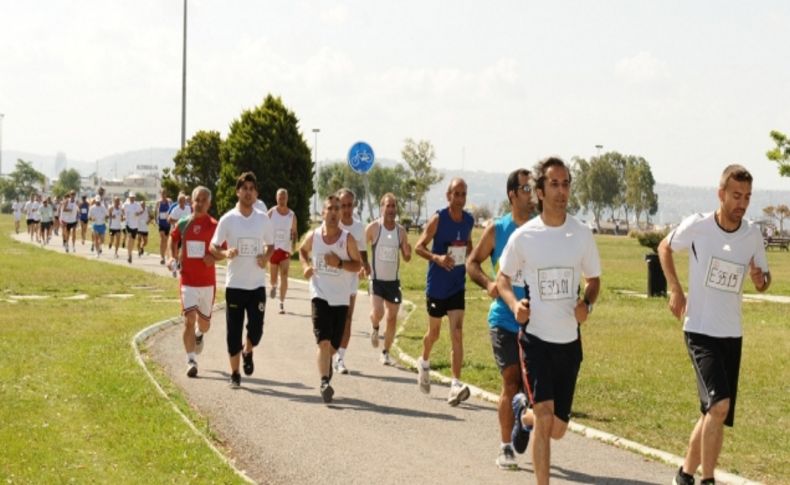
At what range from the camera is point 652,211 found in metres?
181

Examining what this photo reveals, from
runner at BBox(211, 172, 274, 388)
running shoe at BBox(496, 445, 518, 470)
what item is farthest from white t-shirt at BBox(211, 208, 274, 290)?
running shoe at BBox(496, 445, 518, 470)

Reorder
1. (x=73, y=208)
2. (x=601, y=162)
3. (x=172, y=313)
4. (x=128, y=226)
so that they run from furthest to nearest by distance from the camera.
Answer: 1. (x=601, y=162)
2. (x=73, y=208)
3. (x=128, y=226)
4. (x=172, y=313)

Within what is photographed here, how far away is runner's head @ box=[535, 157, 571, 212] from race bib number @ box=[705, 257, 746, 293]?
1188 millimetres

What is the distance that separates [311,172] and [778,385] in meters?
26.0

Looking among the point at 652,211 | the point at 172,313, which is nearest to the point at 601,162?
the point at 652,211

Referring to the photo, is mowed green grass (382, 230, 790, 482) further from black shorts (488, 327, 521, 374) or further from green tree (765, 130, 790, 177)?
green tree (765, 130, 790, 177)

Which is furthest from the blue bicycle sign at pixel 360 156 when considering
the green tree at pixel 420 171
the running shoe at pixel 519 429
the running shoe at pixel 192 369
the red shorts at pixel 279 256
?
the green tree at pixel 420 171

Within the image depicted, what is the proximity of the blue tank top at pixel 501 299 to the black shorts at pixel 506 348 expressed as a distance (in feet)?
0.14

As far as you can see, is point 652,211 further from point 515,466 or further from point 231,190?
point 515,466

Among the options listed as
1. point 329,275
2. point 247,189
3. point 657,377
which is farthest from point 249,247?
point 657,377

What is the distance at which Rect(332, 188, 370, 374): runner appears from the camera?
12.6 metres

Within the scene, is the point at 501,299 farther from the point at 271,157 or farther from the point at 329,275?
the point at 271,157

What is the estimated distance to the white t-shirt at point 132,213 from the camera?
35.2 meters

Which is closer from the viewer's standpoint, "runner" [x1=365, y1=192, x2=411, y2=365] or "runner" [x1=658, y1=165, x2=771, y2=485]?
"runner" [x1=658, y1=165, x2=771, y2=485]
